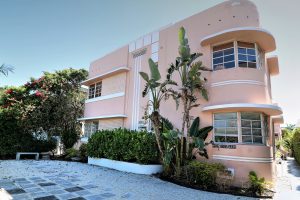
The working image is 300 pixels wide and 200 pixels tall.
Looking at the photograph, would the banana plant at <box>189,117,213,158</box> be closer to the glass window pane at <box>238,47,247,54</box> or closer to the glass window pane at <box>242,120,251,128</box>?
the glass window pane at <box>242,120,251,128</box>

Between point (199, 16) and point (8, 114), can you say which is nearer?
point (199, 16)

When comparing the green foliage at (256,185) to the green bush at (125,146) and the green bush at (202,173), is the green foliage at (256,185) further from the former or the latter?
the green bush at (125,146)

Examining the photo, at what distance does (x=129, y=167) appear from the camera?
11.4 metres

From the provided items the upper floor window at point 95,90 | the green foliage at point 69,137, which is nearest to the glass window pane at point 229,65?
the upper floor window at point 95,90

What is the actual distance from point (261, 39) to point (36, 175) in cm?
1265

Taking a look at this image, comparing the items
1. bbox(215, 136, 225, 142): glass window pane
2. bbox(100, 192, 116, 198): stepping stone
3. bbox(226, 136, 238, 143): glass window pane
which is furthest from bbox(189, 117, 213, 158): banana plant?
bbox(100, 192, 116, 198): stepping stone

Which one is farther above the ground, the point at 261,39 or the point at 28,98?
the point at 261,39

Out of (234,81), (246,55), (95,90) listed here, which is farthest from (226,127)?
(95,90)

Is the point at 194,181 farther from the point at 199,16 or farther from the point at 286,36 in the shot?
the point at 286,36

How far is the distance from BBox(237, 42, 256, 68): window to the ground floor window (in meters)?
2.53

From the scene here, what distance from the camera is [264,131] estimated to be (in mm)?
10039

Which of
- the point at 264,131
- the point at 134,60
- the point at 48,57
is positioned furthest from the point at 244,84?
the point at 48,57

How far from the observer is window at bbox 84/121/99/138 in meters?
18.6

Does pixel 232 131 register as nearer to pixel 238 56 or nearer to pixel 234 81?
pixel 234 81
